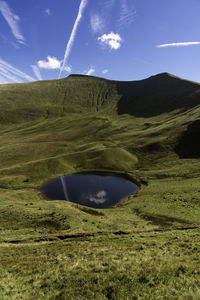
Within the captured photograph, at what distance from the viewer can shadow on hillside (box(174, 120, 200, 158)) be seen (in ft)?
305

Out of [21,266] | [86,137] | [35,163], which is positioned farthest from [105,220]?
[86,137]

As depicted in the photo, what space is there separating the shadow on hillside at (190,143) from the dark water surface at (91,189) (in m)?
45.1

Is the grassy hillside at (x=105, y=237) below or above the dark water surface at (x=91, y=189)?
above

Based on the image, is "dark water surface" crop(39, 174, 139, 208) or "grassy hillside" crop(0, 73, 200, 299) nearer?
"grassy hillside" crop(0, 73, 200, 299)

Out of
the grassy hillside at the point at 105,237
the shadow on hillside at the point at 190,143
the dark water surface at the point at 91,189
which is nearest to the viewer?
the grassy hillside at the point at 105,237

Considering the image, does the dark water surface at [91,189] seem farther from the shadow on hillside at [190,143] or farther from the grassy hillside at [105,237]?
the shadow on hillside at [190,143]

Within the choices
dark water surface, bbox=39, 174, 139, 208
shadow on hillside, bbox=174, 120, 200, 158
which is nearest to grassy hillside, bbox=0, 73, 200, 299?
shadow on hillside, bbox=174, 120, 200, 158

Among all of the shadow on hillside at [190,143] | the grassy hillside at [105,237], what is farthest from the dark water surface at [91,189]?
the shadow on hillside at [190,143]

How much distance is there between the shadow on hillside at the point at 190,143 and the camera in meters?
93.1

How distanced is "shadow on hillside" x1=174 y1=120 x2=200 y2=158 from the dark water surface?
148 feet

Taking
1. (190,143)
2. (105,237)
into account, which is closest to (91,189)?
(105,237)

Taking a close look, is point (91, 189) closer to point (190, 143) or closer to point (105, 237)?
point (105, 237)

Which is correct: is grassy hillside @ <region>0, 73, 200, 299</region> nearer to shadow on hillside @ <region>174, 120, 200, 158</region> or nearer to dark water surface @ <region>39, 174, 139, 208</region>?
shadow on hillside @ <region>174, 120, 200, 158</region>

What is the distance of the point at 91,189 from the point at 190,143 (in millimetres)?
74328
